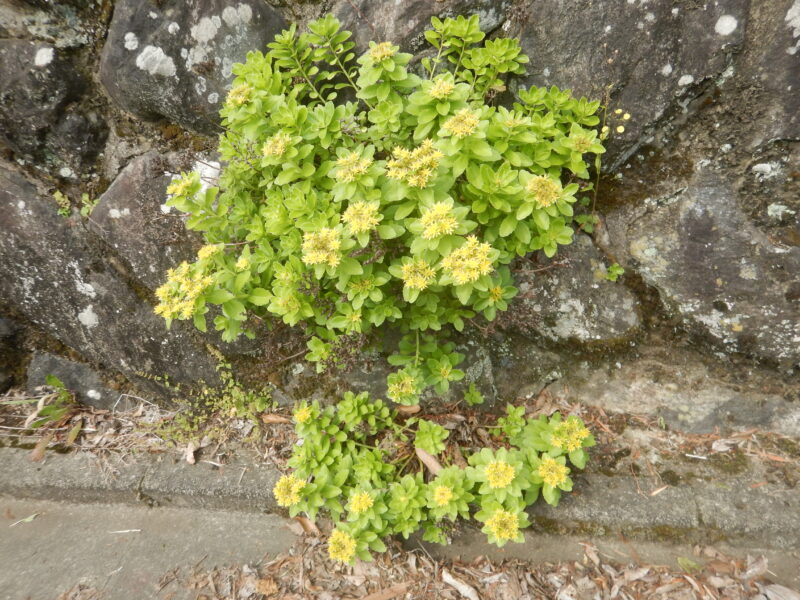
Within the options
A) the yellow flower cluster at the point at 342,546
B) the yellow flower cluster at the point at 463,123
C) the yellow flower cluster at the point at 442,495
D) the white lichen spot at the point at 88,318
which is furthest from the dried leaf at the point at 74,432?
the yellow flower cluster at the point at 463,123

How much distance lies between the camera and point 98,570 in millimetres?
3057

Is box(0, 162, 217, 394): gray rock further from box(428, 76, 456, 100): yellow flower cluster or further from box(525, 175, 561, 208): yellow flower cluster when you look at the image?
box(525, 175, 561, 208): yellow flower cluster

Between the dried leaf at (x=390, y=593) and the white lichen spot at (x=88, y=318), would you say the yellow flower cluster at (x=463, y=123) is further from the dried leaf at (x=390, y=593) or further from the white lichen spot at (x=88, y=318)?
the white lichen spot at (x=88, y=318)

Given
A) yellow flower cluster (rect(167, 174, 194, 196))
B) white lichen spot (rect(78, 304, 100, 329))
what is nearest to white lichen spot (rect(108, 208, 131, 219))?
white lichen spot (rect(78, 304, 100, 329))

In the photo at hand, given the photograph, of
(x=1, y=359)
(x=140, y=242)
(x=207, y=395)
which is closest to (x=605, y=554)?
(x=207, y=395)

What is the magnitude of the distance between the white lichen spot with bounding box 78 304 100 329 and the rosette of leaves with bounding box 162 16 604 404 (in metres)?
1.66

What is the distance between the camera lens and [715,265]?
278cm

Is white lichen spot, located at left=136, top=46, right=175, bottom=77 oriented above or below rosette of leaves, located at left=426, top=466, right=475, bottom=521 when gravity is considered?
above

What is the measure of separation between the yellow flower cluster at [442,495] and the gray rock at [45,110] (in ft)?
11.2

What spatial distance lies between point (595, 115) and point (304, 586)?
347cm

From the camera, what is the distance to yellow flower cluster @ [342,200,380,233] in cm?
204

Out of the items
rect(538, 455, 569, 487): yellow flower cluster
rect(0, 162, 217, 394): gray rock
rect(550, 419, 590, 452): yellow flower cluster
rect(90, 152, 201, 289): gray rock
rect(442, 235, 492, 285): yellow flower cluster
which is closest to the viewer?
rect(442, 235, 492, 285): yellow flower cluster

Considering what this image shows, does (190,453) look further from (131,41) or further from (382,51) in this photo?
(382,51)

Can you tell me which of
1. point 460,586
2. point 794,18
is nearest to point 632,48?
point 794,18
